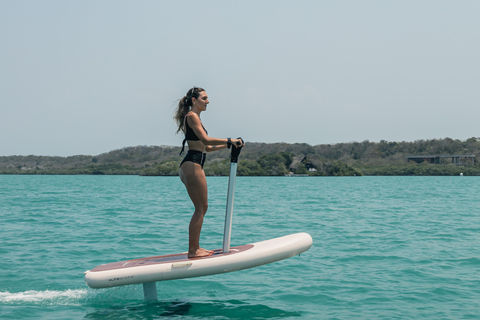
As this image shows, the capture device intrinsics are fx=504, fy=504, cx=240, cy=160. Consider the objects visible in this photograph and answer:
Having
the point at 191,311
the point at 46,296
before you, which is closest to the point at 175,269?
the point at 191,311

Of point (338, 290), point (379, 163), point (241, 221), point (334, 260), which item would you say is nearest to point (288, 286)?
point (338, 290)

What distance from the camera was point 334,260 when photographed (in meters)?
11.2

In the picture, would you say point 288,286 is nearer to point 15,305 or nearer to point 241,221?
point 15,305

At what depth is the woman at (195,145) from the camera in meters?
6.89

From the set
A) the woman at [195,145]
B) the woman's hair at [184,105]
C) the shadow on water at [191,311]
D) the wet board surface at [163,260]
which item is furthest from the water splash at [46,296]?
the woman's hair at [184,105]

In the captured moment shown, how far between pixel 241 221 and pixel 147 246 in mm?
7387

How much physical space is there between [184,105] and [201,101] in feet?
0.93

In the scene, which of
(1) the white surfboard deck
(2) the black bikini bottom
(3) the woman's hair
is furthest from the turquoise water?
(3) the woman's hair

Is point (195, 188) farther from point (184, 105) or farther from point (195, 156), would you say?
point (184, 105)

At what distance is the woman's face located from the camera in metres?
7.05

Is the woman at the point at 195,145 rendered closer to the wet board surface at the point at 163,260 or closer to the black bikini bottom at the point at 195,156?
the black bikini bottom at the point at 195,156

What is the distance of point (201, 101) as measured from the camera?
7055mm

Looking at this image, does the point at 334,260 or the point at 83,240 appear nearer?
the point at 334,260

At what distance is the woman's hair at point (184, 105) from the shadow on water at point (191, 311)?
2.65 meters
